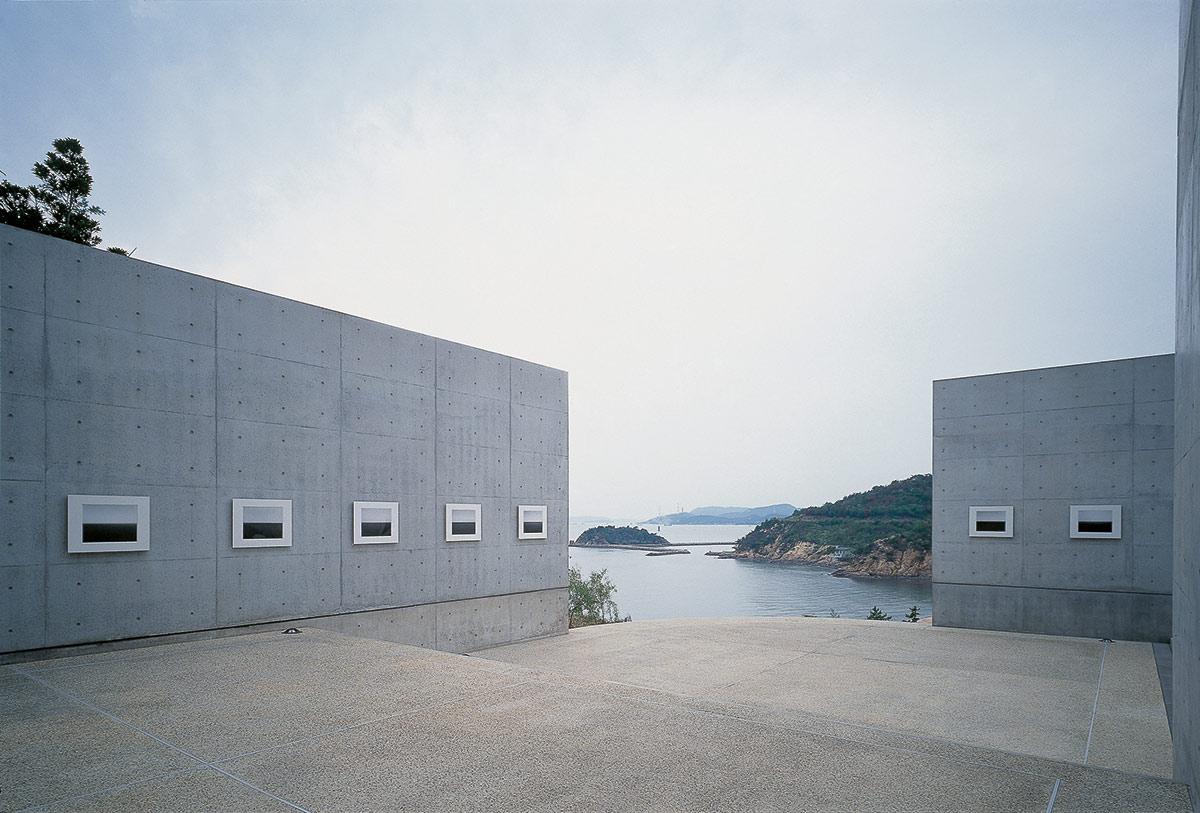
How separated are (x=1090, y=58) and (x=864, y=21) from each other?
18.9ft

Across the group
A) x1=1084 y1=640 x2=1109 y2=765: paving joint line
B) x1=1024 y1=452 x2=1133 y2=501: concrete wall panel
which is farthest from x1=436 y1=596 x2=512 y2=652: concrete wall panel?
x1=1024 y1=452 x2=1133 y2=501: concrete wall panel

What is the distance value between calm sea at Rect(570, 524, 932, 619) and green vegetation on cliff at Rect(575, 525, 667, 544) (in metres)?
35.3

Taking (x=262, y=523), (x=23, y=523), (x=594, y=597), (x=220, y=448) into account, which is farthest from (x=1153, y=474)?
(x=594, y=597)

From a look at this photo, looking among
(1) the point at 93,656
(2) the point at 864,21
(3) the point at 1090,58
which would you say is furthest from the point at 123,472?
(3) the point at 1090,58

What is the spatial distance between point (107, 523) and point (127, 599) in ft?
2.58

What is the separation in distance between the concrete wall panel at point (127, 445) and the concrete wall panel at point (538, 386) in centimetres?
525

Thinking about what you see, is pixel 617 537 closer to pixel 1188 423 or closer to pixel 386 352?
pixel 386 352

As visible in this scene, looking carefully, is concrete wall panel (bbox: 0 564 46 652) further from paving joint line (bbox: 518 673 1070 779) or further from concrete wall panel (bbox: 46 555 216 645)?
paving joint line (bbox: 518 673 1070 779)

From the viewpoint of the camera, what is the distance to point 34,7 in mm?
13820

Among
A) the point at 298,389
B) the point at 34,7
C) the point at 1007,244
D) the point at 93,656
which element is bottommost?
the point at 93,656

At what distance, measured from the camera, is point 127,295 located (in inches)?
274

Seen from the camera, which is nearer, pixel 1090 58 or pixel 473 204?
pixel 1090 58

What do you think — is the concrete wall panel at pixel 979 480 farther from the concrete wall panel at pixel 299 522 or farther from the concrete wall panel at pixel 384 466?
the concrete wall panel at pixel 299 522

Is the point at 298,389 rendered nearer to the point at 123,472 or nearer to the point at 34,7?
the point at 123,472
